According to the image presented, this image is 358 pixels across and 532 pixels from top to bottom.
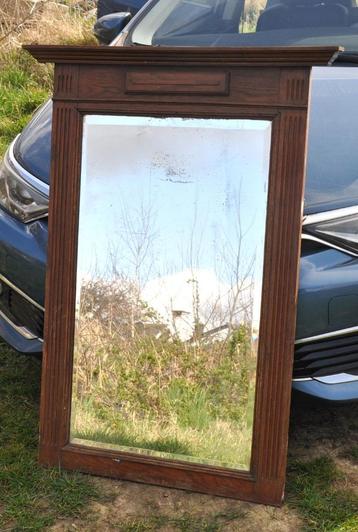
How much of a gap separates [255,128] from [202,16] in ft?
5.22

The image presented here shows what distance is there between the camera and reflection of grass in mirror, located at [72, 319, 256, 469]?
2354mm

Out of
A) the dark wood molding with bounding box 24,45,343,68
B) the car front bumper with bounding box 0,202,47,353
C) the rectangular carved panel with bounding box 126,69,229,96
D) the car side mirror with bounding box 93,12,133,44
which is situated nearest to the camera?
the dark wood molding with bounding box 24,45,343,68

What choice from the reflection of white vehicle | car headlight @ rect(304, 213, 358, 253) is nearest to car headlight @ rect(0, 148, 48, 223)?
the reflection of white vehicle

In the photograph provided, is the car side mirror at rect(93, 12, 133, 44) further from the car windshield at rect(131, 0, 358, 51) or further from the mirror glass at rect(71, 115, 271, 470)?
the mirror glass at rect(71, 115, 271, 470)

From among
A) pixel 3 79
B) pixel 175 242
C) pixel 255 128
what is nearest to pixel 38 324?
pixel 175 242

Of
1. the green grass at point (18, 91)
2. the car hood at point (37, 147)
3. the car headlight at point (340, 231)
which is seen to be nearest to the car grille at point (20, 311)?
the car hood at point (37, 147)

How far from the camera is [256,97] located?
225cm

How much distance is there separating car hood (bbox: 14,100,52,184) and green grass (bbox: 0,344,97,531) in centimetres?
89

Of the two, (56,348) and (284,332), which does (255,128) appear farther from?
(56,348)

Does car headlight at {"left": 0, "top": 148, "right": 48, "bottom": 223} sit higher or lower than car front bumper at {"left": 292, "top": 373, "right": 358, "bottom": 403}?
higher

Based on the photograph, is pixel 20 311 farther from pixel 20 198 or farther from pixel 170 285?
pixel 170 285

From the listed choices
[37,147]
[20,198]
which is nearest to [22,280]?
[20,198]

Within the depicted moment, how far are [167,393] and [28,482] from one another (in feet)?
1.74

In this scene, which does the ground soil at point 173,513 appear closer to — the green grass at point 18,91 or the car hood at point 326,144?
the car hood at point 326,144
